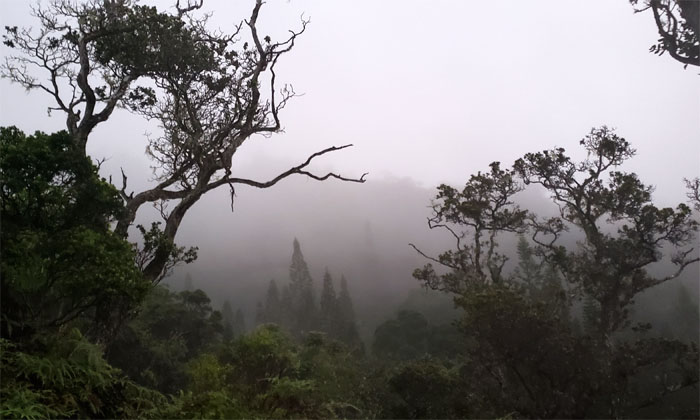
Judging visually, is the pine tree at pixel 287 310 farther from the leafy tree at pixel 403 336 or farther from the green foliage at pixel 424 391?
the green foliage at pixel 424 391

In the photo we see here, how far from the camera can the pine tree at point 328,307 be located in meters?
61.5

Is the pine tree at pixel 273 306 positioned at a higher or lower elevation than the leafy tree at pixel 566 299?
higher

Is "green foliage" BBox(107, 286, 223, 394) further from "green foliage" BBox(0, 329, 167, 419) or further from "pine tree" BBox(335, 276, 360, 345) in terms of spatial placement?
"pine tree" BBox(335, 276, 360, 345)

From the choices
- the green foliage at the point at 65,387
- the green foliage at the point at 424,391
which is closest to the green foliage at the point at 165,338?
the green foliage at the point at 424,391

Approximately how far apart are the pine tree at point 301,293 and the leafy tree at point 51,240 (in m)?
63.5

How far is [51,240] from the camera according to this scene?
586 centimetres

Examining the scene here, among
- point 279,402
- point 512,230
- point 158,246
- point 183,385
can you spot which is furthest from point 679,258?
point 183,385

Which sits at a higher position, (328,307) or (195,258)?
(328,307)

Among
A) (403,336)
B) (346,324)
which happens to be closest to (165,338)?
(403,336)

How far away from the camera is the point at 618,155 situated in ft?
65.0

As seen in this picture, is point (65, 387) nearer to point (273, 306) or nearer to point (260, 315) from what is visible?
point (273, 306)

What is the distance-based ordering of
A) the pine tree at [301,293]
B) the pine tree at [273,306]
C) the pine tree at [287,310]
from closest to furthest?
the pine tree at [301,293]
the pine tree at [287,310]
the pine tree at [273,306]

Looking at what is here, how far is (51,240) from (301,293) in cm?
7211

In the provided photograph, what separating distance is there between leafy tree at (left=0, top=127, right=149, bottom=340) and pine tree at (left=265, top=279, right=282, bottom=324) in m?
71.4
